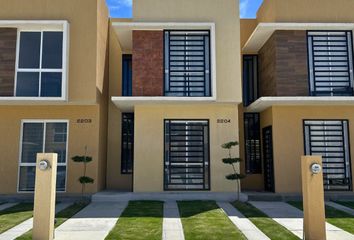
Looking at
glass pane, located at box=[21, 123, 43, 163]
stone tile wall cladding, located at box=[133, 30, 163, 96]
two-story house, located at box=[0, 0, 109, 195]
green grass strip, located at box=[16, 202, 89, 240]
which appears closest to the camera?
green grass strip, located at box=[16, 202, 89, 240]

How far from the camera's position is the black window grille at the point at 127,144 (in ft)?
52.1

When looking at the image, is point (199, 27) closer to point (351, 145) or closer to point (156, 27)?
point (156, 27)

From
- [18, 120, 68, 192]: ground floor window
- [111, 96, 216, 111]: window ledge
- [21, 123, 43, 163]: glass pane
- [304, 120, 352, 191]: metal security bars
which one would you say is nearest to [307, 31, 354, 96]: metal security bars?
[304, 120, 352, 191]: metal security bars

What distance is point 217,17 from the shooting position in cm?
1427

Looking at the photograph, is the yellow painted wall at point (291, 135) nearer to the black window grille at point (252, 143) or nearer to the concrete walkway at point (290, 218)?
the concrete walkway at point (290, 218)

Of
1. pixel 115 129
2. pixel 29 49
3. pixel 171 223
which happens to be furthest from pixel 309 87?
pixel 29 49

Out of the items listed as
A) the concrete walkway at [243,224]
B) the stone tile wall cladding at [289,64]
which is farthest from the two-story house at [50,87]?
the stone tile wall cladding at [289,64]

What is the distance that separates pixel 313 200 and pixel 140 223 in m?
4.30

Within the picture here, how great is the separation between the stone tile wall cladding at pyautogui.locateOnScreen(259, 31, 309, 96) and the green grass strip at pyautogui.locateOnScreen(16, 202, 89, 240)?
8446 mm

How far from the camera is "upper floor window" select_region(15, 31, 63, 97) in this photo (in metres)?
13.5

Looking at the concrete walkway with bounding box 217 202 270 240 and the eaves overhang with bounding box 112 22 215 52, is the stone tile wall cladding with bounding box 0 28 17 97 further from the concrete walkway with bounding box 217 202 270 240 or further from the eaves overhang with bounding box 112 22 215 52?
the concrete walkway with bounding box 217 202 270 240

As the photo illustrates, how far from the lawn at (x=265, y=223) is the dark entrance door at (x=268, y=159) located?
109 inches

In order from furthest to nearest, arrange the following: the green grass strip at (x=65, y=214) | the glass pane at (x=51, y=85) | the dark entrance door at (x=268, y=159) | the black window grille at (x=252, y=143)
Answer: the black window grille at (x=252, y=143), the dark entrance door at (x=268, y=159), the glass pane at (x=51, y=85), the green grass strip at (x=65, y=214)

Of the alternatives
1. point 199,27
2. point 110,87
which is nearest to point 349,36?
point 199,27
